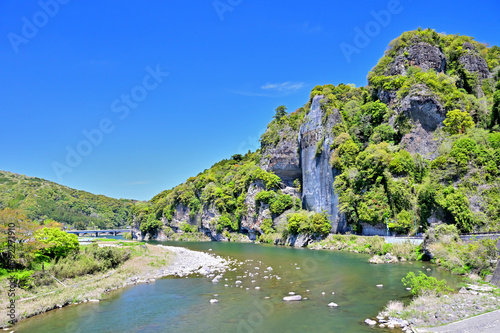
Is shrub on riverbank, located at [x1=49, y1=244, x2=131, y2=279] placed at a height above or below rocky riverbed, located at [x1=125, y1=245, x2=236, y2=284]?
above

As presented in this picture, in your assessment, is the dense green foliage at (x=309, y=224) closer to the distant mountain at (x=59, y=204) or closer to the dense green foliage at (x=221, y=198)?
the dense green foliage at (x=221, y=198)

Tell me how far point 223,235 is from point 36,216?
271 ft

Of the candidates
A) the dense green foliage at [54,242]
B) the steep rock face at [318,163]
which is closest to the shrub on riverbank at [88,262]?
the dense green foliage at [54,242]

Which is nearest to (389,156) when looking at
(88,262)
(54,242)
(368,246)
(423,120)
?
(423,120)

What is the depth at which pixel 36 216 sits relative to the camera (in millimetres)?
113938

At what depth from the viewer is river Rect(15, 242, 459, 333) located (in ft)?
47.6

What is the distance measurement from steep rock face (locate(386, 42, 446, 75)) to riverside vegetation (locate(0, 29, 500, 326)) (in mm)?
217

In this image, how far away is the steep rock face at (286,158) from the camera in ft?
239

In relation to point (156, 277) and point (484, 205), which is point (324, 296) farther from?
point (484, 205)

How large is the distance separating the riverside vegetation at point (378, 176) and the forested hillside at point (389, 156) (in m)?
0.19

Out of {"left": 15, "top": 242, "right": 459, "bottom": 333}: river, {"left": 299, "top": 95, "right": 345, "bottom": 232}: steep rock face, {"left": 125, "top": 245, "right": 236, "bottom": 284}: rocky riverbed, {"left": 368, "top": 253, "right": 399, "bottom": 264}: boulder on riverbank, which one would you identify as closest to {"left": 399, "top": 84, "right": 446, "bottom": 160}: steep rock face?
{"left": 299, "top": 95, "right": 345, "bottom": 232}: steep rock face

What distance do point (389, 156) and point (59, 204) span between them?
6048 inches

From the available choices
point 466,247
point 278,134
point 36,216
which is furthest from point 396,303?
point 36,216

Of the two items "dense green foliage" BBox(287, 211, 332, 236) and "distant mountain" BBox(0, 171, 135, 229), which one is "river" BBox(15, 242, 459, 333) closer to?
"dense green foliage" BBox(287, 211, 332, 236)
